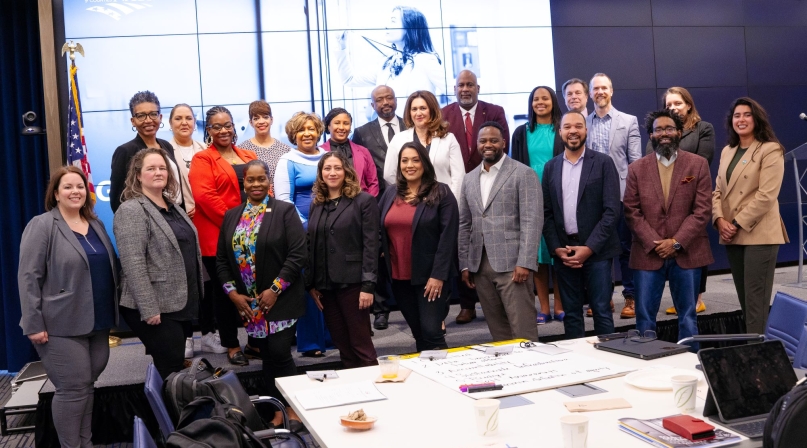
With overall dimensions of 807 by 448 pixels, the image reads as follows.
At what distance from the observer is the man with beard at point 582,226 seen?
423cm

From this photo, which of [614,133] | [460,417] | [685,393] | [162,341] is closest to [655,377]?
[685,393]

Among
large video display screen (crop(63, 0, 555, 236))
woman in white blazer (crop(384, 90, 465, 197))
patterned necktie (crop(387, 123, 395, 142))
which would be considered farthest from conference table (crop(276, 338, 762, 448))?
large video display screen (crop(63, 0, 555, 236))

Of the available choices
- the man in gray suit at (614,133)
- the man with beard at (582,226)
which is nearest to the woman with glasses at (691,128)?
the man in gray suit at (614,133)

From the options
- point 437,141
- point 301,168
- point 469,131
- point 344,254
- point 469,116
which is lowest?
point 344,254

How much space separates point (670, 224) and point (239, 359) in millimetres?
2698

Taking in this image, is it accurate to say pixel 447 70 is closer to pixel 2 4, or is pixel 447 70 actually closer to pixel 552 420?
pixel 2 4

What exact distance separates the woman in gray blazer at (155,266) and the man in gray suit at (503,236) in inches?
62.8

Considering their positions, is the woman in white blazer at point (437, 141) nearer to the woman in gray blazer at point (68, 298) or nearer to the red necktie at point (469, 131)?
the red necktie at point (469, 131)

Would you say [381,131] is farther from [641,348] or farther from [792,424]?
[792,424]

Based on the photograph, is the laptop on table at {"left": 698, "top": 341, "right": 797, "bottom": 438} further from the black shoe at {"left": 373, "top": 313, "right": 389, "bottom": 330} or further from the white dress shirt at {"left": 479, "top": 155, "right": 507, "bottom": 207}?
the black shoe at {"left": 373, "top": 313, "right": 389, "bottom": 330}

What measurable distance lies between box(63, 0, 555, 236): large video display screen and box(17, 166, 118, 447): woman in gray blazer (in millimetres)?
2648

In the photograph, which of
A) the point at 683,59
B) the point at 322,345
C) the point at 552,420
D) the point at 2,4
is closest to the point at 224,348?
the point at 322,345

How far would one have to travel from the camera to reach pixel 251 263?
154 inches

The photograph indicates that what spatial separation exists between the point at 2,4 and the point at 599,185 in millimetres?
5058
